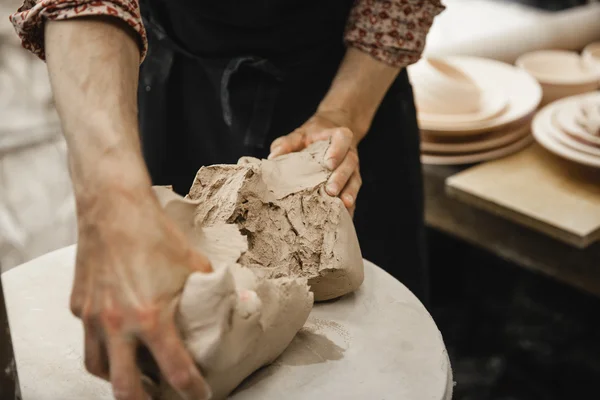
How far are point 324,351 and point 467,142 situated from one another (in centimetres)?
123

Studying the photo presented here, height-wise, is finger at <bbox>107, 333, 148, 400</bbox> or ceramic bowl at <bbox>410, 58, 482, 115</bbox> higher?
finger at <bbox>107, 333, 148, 400</bbox>

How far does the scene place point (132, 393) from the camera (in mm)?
610

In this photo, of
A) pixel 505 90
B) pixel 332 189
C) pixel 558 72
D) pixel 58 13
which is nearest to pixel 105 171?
pixel 58 13

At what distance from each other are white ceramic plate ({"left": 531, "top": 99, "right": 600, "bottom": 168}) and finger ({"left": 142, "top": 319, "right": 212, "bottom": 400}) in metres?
1.36

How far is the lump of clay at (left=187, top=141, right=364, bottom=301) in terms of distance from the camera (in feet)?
2.90

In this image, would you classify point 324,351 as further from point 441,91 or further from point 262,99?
point 441,91

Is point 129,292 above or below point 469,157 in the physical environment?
above

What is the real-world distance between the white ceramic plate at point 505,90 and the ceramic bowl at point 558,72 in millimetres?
94

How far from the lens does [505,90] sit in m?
2.03

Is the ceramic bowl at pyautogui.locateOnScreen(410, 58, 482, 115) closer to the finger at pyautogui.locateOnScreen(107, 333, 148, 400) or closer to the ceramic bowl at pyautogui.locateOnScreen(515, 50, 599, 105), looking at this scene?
the ceramic bowl at pyautogui.locateOnScreen(515, 50, 599, 105)

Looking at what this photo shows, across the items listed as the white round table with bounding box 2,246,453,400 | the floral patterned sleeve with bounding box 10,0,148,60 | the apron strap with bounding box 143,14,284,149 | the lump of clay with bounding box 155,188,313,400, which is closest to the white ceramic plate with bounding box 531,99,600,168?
the apron strap with bounding box 143,14,284,149

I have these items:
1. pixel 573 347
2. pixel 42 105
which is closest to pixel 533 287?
pixel 573 347

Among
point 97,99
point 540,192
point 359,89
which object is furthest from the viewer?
point 540,192

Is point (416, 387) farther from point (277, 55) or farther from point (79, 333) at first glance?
point (277, 55)
